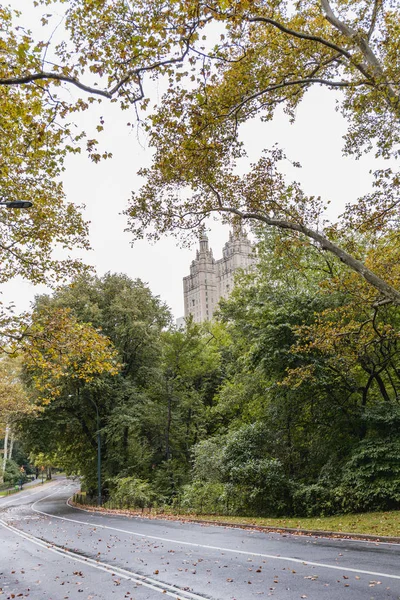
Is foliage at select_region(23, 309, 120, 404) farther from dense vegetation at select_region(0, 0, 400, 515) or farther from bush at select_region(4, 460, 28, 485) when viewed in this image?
bush at select_region(4, 460, 28, 485)

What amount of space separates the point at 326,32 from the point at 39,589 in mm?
13280

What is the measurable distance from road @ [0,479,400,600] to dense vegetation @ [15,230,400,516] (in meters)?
3.89

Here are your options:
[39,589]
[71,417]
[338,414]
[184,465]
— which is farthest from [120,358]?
[39,589]

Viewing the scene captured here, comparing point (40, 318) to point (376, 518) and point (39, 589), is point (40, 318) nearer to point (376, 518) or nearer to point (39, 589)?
point (39, 589)

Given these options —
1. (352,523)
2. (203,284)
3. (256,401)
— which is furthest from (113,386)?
(203,284)

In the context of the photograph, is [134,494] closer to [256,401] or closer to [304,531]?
[256,401]

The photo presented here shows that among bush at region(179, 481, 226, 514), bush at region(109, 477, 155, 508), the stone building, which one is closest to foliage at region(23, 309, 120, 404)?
bush at region(179, 481, 226, 514)

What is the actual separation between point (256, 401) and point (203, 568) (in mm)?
15648

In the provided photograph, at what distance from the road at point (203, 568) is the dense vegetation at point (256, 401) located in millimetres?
3891

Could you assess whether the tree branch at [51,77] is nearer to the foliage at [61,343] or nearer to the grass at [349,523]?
the foliage at [61,343]

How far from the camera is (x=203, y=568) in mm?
8492

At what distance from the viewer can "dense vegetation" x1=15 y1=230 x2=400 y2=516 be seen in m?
15.3

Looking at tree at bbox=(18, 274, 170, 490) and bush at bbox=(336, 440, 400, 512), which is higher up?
tree at bbox=(18, 274, 170, 490)

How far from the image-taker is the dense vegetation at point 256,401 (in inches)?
601
